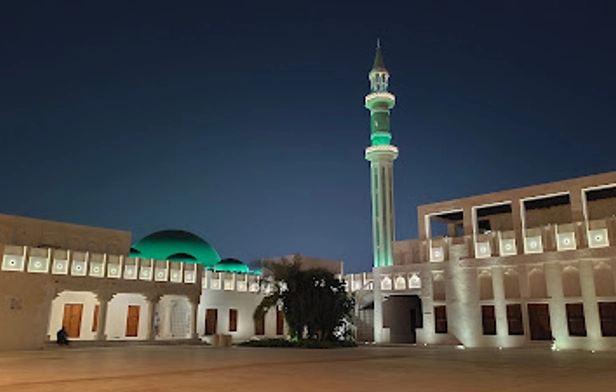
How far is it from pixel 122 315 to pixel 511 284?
26.1 metres

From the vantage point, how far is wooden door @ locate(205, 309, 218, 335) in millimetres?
39719

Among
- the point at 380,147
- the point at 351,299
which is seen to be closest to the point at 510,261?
the point at 351,299

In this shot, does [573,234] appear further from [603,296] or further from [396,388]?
[396,388]

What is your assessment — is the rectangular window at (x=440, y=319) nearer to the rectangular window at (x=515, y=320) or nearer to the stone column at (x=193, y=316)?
the rectangular window at (x=515, y=320)

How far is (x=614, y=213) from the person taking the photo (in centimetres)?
3456

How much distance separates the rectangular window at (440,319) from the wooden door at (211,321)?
53.0 ft

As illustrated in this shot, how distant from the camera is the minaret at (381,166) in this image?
4275cm

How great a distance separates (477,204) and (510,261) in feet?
15.6

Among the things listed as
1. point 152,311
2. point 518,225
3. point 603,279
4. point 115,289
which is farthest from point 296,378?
point 518,225

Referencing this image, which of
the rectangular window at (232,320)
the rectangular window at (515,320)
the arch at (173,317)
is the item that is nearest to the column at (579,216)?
the rectangular window at (515,320)

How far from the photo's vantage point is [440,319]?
36781mm

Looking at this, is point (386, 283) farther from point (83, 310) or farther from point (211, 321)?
point (83, 310)

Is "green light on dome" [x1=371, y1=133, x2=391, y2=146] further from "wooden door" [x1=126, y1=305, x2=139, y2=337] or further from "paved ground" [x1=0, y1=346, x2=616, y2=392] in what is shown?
"paved ground" [x1=0, y1=346, x2=616, y2=392]

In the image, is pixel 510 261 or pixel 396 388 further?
pixel 510 261
